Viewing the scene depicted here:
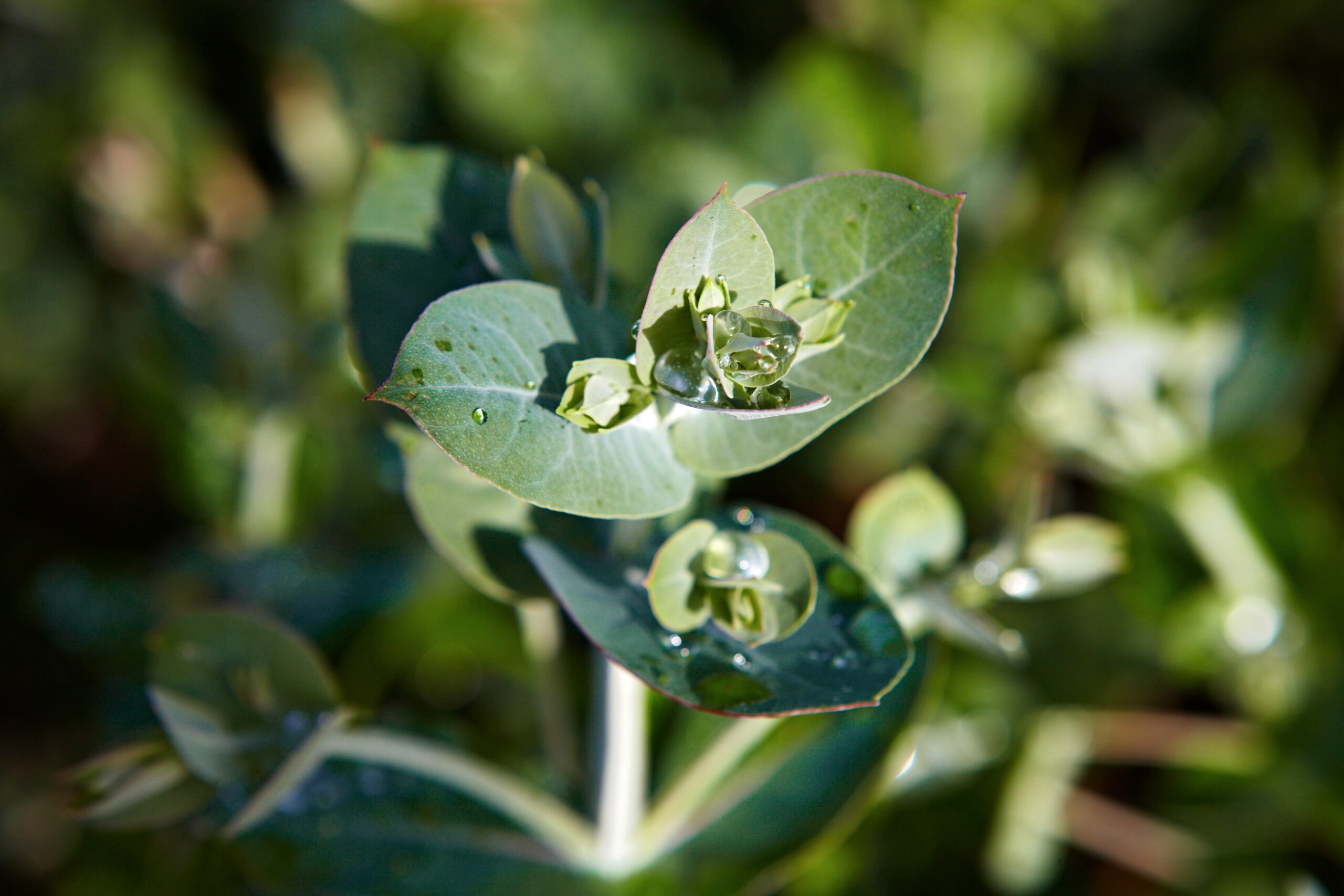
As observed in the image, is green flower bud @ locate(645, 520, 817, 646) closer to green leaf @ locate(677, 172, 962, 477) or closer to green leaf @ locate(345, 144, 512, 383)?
green leaf @ locate(677, 172, 962, 477)

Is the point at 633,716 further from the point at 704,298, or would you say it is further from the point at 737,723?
the point at 704,298

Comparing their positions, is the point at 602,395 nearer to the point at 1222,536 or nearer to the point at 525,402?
the point at 525,402

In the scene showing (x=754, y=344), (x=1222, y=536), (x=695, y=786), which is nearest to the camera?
(x=754, y=344)

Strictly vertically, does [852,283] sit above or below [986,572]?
above

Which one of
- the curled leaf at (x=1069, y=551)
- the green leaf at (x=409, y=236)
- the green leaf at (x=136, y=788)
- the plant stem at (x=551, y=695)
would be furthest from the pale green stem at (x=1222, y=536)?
the green leaf at (x=136, y=788)

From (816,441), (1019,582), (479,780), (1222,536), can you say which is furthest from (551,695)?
(1222,536)
